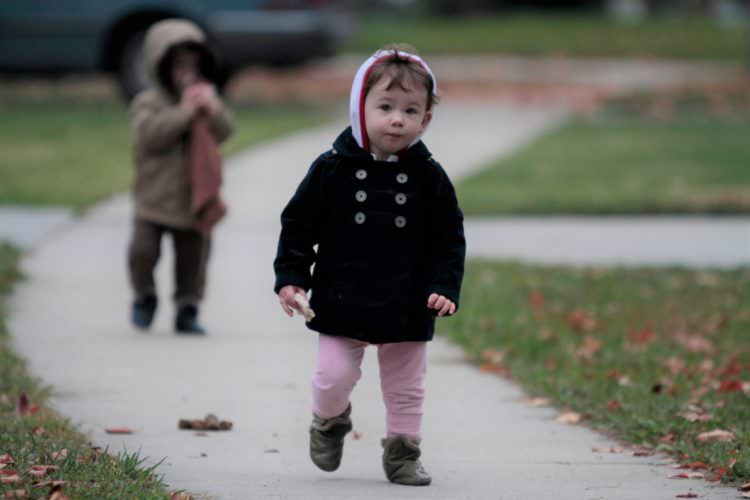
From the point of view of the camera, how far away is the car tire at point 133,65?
16641 mm

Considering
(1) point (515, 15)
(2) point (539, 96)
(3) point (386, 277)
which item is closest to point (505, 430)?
(3) point (386, 277)

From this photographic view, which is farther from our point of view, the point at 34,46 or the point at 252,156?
the point at 34,46

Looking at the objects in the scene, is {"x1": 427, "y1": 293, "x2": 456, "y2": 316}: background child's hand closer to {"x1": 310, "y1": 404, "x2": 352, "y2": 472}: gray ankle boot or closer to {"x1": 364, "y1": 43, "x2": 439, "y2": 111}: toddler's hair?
{"x1": 310, "y1": 404, "x2": 352, "y2": 472}: gray ankle boot

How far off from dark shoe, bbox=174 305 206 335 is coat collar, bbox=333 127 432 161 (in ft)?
9.83

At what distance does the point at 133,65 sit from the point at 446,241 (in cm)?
1242

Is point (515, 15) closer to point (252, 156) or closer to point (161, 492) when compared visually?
point (252, 156)

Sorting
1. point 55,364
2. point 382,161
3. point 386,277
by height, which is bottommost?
point 55,364

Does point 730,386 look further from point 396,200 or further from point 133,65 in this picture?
point 133,65

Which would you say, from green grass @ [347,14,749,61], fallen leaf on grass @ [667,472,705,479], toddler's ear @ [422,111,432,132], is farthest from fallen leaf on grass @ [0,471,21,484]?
green grass @ [347,14,749,61]

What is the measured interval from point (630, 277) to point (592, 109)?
428 inches

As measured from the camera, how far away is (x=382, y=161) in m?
4.72

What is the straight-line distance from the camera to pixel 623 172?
43.6ft

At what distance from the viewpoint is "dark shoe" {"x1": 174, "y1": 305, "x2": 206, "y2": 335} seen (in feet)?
24.8

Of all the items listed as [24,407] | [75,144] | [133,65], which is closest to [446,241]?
[24,407]
